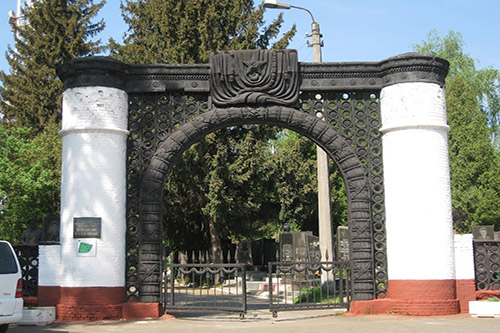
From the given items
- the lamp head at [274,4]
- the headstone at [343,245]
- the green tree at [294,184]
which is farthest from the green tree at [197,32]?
the headstone at [343,245]

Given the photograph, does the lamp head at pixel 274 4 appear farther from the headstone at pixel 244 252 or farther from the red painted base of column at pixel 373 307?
the headstone at pixel 244 252

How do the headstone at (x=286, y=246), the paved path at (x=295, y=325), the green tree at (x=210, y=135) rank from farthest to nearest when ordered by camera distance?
the green tree at (x=210, y=135)
the headstone at (x=286, y=246)
the paved path at (x=295, y=325)

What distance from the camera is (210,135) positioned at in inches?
904

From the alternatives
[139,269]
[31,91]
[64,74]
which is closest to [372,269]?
[139,269]

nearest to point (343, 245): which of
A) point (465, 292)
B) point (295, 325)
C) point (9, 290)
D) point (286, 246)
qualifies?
point (286, 246)

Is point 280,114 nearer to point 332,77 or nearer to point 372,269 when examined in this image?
point 332,77

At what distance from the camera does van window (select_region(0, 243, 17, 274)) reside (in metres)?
8.66

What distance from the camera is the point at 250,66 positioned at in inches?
491

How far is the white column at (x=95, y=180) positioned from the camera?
11719 millimetres

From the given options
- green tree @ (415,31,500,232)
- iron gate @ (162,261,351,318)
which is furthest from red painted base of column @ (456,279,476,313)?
green tree @ (415,31,500,232)

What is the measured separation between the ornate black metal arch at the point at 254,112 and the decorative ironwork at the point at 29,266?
A: 2046 mm

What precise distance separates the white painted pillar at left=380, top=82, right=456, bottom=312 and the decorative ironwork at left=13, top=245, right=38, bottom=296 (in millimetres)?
7624

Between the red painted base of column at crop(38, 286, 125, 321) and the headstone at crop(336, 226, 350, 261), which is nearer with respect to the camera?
the red painted base of column at crop(38, 286, 125, 321)

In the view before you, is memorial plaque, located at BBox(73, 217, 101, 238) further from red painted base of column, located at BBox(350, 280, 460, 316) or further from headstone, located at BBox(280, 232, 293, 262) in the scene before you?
headstone, located at BBox(280, 232, 293, 262)
